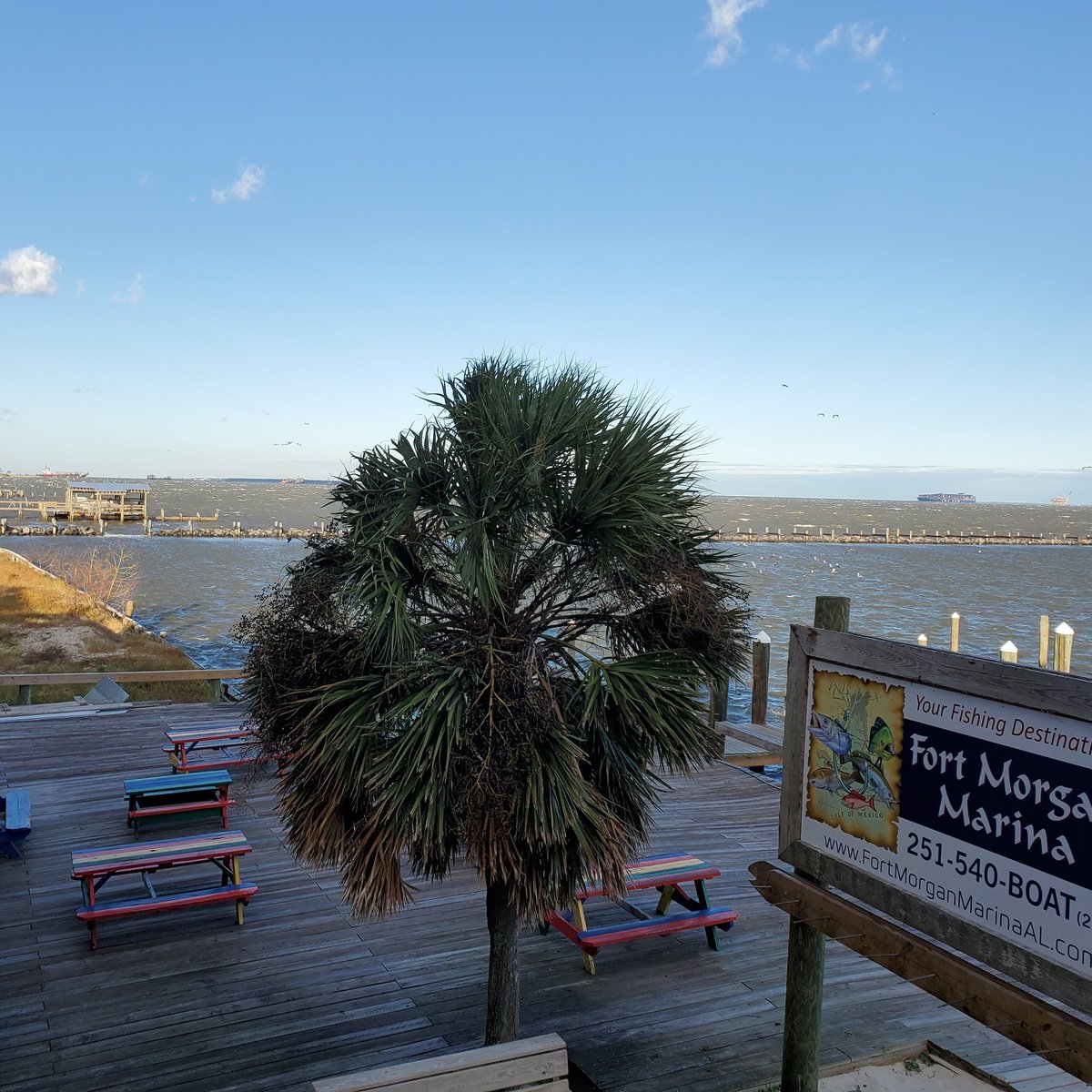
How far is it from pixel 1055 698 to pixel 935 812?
0.62m

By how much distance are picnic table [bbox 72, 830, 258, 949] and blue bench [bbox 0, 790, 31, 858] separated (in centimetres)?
120

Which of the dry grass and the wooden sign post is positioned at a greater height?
the wooden sign post

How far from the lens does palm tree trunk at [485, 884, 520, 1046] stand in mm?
4605

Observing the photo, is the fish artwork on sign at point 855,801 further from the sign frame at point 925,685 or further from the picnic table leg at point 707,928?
the picnic table leg at point 707,928

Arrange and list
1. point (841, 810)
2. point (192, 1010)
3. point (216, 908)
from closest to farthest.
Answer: point (841, 810) < point (192, 1010) < point (216, 908)

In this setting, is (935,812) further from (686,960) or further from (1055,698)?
(686,960)

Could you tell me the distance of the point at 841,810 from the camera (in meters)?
3.51

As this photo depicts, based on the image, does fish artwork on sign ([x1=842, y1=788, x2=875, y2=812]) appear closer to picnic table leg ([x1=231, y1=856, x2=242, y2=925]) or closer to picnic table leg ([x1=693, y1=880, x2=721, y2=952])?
picnic table leg ([x1=693, y1=880, x2=721, y2=952])

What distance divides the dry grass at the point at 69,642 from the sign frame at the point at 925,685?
1714cm

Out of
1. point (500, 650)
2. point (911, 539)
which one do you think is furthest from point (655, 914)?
point (911, 539)

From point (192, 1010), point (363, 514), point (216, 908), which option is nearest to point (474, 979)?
point (192, 1010)

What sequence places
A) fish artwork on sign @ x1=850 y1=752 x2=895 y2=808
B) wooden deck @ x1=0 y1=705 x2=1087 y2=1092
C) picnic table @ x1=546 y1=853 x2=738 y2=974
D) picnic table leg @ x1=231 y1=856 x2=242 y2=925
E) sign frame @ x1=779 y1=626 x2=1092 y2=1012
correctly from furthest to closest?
1. picnic table leg @ x1=231 y1=856 x2=242 y2=925
2. picnic table @ x1=546 y1=853 x2=738 y2=974
3. wooden deck @ x1=0 y1=705 x2=1087 y2=1092
4. fish artwork on sign @ x1=850 y1=752 x2=895 y2=808
5. sign frame @ x1=779 y1=626 x2=1092 y2=1012

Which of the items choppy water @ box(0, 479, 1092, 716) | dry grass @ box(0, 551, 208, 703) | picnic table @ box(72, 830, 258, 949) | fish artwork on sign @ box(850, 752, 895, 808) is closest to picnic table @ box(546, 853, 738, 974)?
picnic table @ box(72, 830, 258, 949)

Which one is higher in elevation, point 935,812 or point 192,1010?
point 935,812
